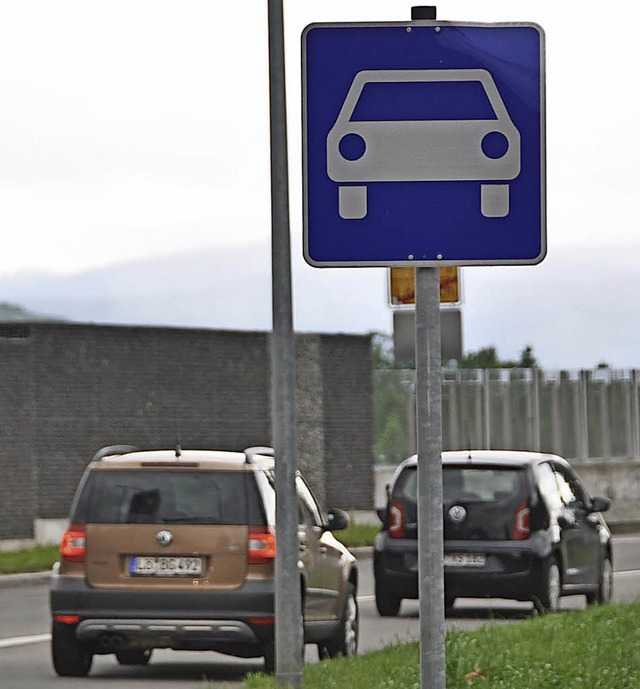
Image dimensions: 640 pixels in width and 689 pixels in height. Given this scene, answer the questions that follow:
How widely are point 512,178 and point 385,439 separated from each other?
31.4 meters

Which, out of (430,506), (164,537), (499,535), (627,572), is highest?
(430,506)

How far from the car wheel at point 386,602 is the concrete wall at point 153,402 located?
10770 millimetres

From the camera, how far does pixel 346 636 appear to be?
1516 cm

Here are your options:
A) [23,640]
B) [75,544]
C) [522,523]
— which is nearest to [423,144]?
[75,544]

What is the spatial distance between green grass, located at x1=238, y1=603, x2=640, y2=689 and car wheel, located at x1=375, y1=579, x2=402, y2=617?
17.0 feet

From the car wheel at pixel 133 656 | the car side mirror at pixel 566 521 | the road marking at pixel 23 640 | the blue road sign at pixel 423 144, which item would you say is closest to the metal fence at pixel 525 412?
the car side mirror at pixel 566 521

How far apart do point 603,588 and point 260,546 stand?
24.0 ft

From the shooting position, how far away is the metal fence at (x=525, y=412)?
121 feet

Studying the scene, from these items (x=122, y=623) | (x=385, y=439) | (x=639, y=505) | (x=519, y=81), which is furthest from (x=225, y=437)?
(x=519, y=81)

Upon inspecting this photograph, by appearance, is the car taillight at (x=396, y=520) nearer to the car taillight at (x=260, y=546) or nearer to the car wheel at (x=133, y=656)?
the car wheel at (x=133, y=656)

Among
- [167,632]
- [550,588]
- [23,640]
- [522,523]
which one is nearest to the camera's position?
[167,632]

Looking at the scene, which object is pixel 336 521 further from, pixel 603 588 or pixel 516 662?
pixel 603 588

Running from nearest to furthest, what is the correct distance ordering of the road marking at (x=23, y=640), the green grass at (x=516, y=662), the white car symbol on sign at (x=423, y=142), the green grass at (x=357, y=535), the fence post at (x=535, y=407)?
the white car symbol on sign at (x=423, y=142) → the green grass at (x=516, y=662) → the road marking at (x=23, y=640) → the green grass at (x=357, y=535) → the fence post at (x=535, y=407)

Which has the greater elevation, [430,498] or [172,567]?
[430,498]
